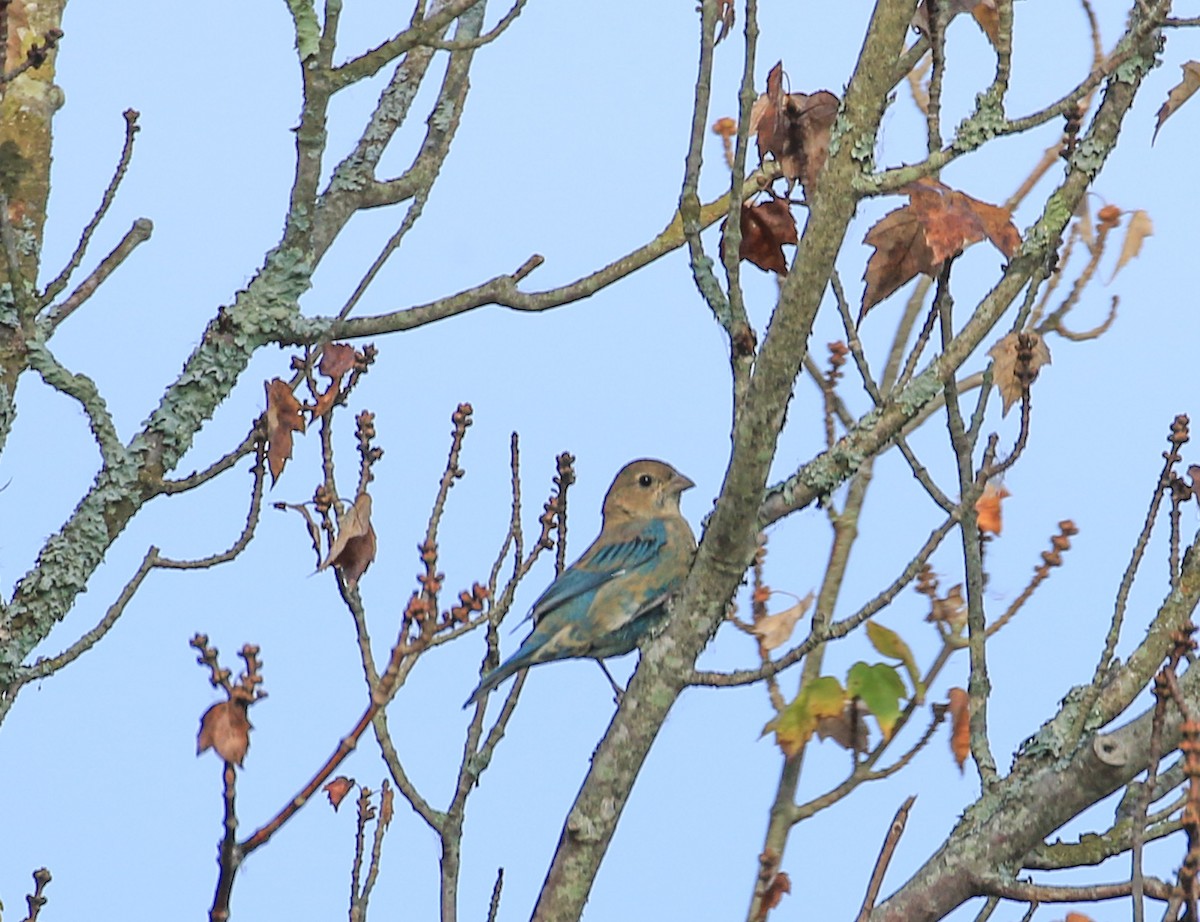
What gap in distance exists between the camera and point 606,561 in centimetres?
557

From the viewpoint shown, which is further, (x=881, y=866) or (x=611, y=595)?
(x=611, y=595)

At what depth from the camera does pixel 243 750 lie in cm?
213

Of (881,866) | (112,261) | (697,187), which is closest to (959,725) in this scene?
(881,866)

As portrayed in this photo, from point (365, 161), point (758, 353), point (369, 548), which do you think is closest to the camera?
point (758, 353)

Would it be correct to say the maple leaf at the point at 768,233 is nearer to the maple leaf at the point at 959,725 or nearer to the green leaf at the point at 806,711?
the green leaf at the point at 806,711

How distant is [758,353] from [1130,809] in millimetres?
1294

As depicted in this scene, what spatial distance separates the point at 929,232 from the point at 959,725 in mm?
1154

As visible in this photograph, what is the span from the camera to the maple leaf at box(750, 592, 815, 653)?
153 inches

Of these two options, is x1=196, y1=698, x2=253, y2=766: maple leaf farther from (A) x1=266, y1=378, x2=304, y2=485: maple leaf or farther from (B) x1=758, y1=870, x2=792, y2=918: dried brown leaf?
(A) x1=266, y1=378, x2=304, y2=485: maple leaf

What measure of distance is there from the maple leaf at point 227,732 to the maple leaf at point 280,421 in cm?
220

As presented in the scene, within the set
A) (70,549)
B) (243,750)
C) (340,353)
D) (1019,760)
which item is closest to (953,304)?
(1019,760)

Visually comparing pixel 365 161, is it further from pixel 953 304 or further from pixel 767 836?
pixel 767 836

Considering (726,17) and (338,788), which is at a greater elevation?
(726,17)

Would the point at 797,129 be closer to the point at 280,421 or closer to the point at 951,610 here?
the point at 951,610
